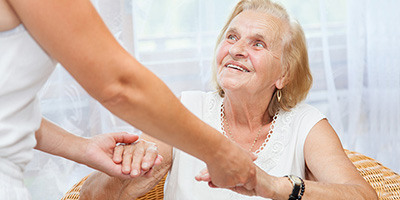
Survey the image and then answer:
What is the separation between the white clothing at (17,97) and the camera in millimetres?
856

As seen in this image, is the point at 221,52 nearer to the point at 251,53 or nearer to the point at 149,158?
the point at 251,53

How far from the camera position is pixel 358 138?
3.30m

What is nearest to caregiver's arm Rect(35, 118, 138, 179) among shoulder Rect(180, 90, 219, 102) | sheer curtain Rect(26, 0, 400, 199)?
shoulder Rect(180, 90, 219, 102)

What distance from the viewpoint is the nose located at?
1.86m

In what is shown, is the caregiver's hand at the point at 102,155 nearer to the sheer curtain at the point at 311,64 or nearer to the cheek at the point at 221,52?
the cheek at the point at 221,52

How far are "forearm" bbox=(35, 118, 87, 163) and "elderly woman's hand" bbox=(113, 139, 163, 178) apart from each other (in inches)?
4.7

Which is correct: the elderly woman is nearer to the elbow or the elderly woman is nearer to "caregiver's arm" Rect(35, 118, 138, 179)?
"caregiver's arm" Rect(35, 118, 138, 179)

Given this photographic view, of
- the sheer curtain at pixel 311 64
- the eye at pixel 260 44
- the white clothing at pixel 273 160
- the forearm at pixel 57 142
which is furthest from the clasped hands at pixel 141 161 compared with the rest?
the sheer curtain at pixel 311 64

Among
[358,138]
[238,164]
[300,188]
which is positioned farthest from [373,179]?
[358,138]

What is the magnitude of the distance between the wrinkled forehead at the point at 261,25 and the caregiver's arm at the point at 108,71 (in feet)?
2.97

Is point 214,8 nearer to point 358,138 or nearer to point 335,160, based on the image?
point 358,138

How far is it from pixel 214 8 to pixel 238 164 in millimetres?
1896

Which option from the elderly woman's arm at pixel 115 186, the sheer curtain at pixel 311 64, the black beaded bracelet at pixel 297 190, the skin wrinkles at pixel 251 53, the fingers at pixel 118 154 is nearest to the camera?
the fingers at pixel 118 154

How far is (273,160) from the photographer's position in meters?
1.89
